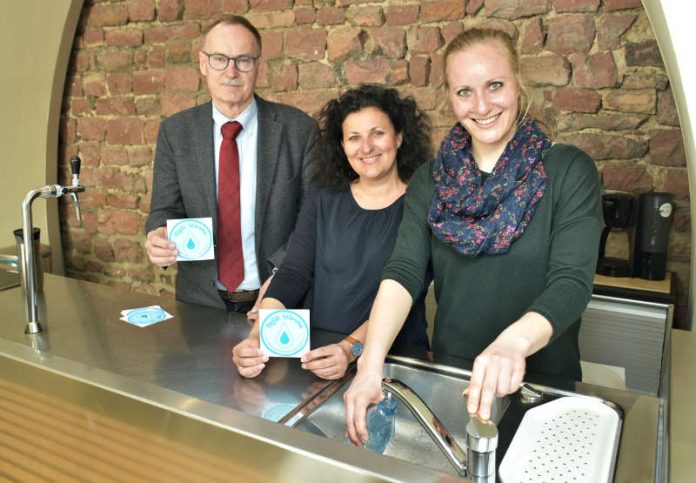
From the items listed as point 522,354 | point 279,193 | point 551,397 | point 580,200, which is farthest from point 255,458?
point 279,193

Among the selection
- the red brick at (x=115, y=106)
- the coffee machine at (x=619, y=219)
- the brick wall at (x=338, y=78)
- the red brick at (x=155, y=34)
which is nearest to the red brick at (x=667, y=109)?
the brick wall at (x=338, y=78)

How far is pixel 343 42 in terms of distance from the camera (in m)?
3.22

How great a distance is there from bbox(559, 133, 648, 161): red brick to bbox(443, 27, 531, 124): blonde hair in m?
1.37

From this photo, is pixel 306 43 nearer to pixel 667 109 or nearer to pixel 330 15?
pixel 330 15

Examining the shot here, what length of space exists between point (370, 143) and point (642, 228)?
1.35 m

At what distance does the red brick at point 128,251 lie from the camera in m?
4.18

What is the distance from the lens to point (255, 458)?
1.02 m

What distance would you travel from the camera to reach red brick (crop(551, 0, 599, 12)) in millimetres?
2607

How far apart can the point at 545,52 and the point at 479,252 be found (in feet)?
5.39

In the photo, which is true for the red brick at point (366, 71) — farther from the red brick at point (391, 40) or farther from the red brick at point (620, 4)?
the red brick at point (620, 4)

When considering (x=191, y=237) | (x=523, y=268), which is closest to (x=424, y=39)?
(x=191, y=237)

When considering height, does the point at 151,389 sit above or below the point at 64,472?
above

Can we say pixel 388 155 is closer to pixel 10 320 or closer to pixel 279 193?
pixel 279 193

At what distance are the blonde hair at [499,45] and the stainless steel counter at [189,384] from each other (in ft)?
2.21
